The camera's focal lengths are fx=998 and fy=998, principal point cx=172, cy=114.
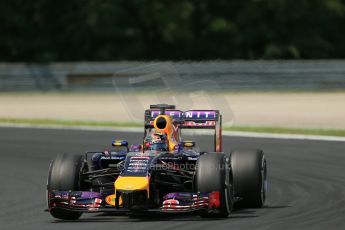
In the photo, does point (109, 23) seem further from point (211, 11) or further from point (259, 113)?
point (259, 113)

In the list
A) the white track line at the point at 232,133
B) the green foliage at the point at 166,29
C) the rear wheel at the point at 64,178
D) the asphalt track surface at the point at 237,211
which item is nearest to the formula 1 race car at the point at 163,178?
the rear wheel at the point at 64,178

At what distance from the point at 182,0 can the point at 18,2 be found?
9289 millimetres

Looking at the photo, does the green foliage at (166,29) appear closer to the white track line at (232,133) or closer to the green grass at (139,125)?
the green grass at (139,125)

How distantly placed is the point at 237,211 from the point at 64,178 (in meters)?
2.06

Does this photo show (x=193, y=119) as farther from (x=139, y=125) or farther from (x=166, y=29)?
(x=166, y=29)

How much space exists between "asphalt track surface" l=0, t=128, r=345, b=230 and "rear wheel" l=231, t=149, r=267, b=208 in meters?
0.18

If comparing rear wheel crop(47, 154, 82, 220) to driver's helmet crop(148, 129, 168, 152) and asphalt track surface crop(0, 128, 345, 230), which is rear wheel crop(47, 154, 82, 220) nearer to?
asphalt track surface crop(0, 128, 345, 230)

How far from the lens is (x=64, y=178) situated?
10758 millimetres

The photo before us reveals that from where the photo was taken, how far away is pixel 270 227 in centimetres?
996

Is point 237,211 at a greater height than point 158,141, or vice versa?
point 158,141

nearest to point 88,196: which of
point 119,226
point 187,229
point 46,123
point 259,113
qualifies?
point 119,226

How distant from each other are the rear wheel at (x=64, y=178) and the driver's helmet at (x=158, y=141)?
0.95 m

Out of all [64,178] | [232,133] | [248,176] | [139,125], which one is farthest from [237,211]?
[139,125]

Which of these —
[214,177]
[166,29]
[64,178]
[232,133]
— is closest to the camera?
[214,177]
